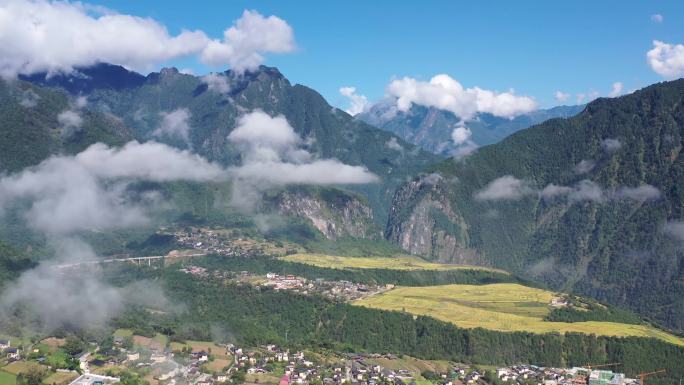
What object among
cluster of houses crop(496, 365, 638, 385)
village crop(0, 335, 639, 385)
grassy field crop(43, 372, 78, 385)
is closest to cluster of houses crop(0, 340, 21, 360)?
village crop(0, 335, 639, 385)

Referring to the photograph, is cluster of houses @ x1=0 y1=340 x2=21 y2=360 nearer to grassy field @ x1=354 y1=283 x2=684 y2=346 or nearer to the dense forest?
the dense forest

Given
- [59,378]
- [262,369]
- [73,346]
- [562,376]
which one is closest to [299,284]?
[262,369]

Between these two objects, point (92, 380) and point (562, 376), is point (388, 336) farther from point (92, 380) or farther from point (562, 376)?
point (92, 380)

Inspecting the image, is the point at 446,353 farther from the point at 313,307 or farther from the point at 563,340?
the point at 313,307

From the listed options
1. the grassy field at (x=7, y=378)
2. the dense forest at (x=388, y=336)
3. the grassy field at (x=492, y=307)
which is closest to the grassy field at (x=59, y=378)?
the grassy field at (x=7, y=378)

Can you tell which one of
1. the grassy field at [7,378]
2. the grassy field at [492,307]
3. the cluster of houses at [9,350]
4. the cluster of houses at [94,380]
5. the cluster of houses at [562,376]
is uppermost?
the grassy field at [492,307]

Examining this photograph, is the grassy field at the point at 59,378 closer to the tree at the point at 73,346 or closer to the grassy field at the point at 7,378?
the grassy field at the point at 7,378
